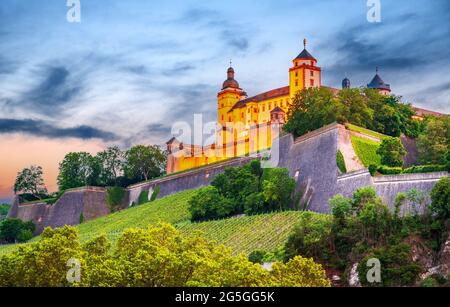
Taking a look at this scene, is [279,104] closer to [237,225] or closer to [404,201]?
[237,225]

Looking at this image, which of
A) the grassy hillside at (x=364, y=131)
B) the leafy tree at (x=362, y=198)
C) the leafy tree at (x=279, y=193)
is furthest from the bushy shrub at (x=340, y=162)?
the leafy tree at (x=362, y=198)

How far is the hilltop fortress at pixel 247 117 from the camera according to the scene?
72250 mm

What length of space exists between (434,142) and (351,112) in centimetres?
600

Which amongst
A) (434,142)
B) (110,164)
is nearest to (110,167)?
(110,164)

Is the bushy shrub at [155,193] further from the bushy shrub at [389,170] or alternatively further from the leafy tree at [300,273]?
the leafy tree at [300,273]

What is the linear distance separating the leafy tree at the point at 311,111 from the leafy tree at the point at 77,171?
27.6 metres

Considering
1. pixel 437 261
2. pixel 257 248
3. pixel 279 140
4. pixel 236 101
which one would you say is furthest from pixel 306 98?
pixel 236 101

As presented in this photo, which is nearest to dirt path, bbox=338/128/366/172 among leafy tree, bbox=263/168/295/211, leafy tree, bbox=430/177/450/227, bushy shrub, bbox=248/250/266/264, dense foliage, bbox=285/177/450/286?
leafy tree, bbox=263/168/295/211

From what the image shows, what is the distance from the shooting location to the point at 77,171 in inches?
3135

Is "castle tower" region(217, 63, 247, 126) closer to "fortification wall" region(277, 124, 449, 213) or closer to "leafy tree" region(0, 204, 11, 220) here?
"fortification wall" region(277, 124, 449, 213)

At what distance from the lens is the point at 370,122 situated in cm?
5378

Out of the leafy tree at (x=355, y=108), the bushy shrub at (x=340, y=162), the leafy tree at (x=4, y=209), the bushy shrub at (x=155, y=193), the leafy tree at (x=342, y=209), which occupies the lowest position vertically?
the leafy tree at (x=342, y=209)

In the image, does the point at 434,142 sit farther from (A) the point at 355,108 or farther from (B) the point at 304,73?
(B) the point at 304,73
